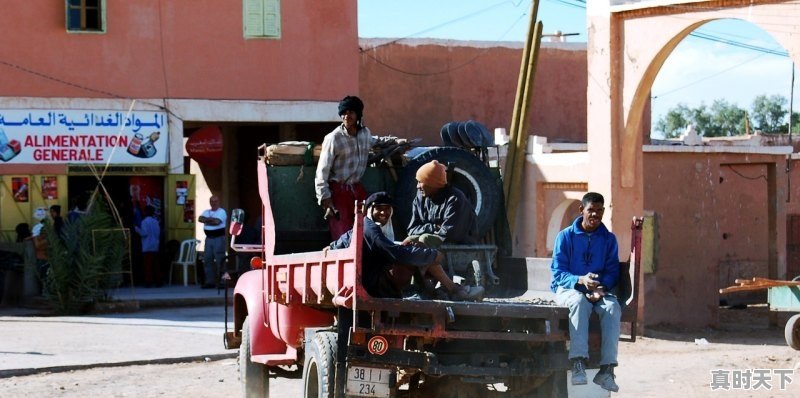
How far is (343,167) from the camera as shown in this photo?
11.0m

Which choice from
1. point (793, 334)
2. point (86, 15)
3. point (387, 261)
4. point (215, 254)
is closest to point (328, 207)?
point (387, 261)

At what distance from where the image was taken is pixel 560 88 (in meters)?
28.4

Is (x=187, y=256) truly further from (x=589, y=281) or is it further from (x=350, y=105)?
(x=589, y=281)

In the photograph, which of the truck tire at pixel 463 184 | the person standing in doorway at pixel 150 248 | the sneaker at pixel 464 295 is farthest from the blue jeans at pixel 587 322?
the person standing in doorway at pixel 150 248

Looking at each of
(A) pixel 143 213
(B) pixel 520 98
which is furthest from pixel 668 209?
(A) pixel 143 213

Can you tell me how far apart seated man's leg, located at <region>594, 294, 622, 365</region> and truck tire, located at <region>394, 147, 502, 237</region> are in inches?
97.3

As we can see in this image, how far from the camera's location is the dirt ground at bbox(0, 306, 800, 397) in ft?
39.7

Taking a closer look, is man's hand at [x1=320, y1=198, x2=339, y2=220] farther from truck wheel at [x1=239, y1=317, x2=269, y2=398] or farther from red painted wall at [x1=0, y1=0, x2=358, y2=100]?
red painted wall at [x1=0, y1=0, x2=358, y2=100]

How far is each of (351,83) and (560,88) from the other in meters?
5.35

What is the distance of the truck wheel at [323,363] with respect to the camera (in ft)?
27.6

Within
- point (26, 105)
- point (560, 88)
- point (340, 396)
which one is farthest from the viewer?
point (560, 88)

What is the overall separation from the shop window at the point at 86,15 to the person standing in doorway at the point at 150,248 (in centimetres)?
346

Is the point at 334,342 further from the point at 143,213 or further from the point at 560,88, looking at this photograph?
the point at 560,88

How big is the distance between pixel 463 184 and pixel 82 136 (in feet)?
42.7
